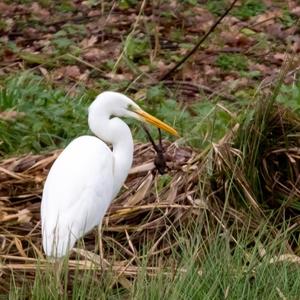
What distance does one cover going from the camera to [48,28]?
10008mm

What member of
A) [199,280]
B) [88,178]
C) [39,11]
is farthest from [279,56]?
[199,280]

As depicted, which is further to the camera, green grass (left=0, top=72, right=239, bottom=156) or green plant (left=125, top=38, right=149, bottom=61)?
green plant (left=125, top=38, right=149, bottom=61)

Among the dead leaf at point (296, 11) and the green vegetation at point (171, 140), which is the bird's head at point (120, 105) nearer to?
the green vegetation at point (171, 140)

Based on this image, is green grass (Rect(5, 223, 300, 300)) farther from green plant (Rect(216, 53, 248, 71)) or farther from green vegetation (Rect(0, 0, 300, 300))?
green plant (Rect(216, 53, 248, 71))

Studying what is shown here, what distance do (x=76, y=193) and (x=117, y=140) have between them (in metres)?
0.49

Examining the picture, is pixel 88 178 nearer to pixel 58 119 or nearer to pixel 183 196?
pixel 183 196

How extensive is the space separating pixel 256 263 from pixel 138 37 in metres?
5.46

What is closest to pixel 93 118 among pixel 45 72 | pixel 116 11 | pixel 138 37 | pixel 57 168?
pixel 57 168

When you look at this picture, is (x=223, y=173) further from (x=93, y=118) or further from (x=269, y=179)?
(x=93, y=118)

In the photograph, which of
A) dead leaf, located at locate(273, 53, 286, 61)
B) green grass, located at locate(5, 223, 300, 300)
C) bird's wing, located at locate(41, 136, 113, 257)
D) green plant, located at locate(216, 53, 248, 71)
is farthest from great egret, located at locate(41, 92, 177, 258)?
dead leaf, located at locate(273, 53, 286, 61)

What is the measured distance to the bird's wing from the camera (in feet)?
16.4

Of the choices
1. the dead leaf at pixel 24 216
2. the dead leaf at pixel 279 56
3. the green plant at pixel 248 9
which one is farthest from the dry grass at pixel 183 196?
the green plant at pixel 248 9

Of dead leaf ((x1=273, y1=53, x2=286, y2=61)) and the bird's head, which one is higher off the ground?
the bird's head

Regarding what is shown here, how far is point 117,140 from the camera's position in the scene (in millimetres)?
5633
